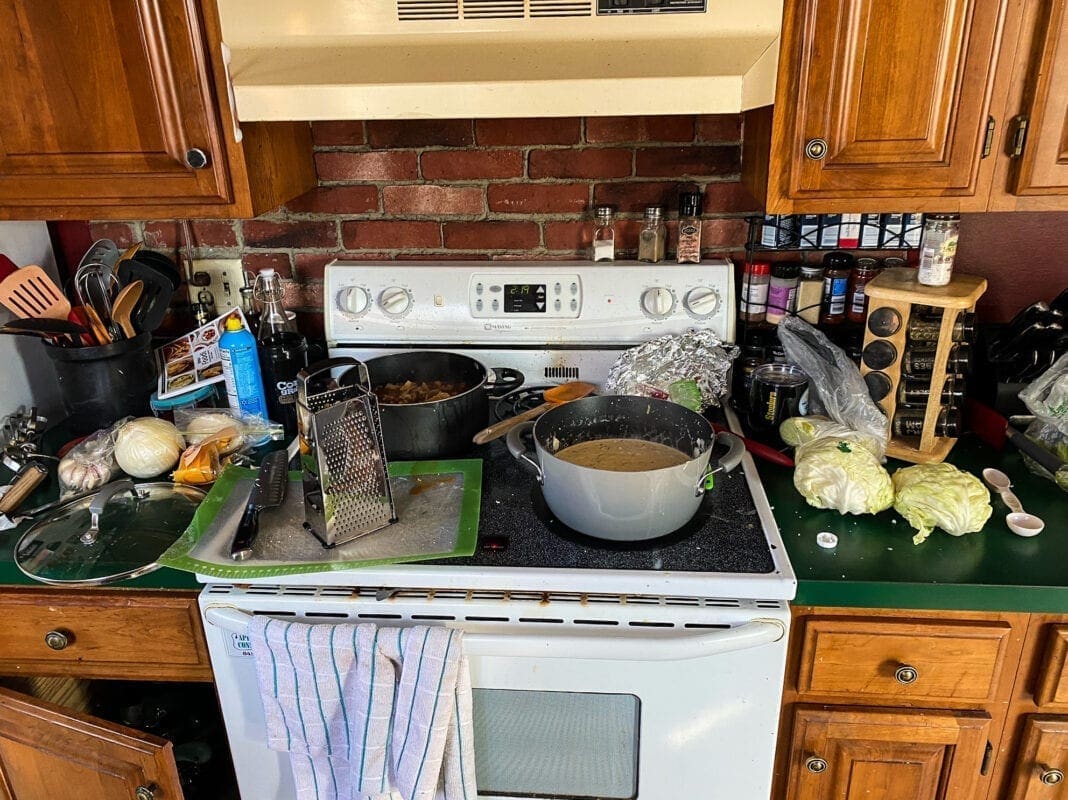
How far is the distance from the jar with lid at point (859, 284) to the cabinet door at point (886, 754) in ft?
2.34

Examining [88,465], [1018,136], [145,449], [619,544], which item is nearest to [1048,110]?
[1018,136]

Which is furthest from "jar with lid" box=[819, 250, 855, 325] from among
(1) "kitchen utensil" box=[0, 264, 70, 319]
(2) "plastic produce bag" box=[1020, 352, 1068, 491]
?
(1) "kitchen utensil" box=[0, 264, 70, 319]

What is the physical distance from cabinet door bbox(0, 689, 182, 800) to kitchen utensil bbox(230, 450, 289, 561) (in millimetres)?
298

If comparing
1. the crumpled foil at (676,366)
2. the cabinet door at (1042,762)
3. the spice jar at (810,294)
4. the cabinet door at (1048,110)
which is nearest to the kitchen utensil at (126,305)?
the crumpled foil at (676,366)

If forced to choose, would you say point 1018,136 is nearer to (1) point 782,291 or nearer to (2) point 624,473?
(1) point 782,291

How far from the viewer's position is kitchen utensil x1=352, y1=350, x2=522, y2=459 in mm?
1304

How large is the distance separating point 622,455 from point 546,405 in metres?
0.23

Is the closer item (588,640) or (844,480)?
(588,640)

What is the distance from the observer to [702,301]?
1.52 metres

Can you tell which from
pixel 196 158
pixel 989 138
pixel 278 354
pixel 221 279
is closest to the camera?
pixel 989 138

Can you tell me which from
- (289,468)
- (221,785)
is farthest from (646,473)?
(221,785)

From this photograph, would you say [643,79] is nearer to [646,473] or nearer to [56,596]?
[646,473]

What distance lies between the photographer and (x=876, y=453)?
1300mm

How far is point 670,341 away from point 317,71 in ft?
2.48
